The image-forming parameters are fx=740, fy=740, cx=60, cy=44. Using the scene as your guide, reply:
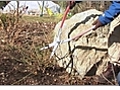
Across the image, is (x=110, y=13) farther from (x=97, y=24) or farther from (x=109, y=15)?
(x=97, y=24)

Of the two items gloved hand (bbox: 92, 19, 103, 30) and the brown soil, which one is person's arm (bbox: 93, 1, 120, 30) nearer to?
gloved hand (bbox: 92, 19, 103, 30)

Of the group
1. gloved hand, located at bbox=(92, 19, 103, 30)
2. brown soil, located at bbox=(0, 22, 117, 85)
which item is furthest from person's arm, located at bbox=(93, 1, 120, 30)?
brown soil, located at bbox=(0, 22, 117, 85)

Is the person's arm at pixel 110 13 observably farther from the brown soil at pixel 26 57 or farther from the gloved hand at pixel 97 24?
the brown soil at pixel 26 57

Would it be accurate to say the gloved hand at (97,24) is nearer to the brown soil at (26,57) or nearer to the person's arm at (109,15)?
the person's arm at (109,15)

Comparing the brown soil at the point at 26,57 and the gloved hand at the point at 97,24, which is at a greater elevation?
the gloved hand at the point at 97,24

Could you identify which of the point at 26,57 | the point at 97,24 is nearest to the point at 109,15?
the point at 97,24

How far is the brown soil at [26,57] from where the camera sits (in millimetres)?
7797

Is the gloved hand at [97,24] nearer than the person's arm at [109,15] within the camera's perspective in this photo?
No

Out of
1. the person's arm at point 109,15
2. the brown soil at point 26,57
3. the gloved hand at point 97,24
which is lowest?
the brown soil at point 26,57

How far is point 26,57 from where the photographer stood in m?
7.81

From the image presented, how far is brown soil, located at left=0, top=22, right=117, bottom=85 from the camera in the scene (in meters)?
7.80

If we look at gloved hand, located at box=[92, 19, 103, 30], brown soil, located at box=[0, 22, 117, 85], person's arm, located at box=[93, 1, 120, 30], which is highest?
person's arm, located at box=[93, 1, 120, 30]

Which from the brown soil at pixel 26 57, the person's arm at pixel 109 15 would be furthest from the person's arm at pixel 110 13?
the brown soil at pixel 26 57
